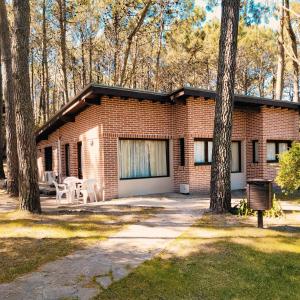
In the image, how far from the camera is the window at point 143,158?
489 inches

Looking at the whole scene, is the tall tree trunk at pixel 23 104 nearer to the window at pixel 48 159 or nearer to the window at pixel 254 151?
the window at pixel 254 151

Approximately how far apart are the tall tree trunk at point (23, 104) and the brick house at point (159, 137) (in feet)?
8.96

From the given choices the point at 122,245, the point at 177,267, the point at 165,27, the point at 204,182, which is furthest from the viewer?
the point at 165,27

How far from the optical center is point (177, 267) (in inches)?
195

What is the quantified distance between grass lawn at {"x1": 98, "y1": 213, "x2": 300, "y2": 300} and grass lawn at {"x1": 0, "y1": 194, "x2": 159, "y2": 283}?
1.59 m

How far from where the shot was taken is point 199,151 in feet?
43.7

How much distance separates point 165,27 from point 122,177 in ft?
44.9

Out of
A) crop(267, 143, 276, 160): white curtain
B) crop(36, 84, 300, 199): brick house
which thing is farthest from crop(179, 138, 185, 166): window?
crop(267, 143, 276, 160): white curtain

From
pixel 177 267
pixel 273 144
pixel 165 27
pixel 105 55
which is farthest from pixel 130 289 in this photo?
pixel 105 55

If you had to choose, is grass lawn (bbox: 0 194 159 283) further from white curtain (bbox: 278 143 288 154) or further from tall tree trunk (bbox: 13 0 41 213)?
white curtain (bbox: 278 143 288 154)

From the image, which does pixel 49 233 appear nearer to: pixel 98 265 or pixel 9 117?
pixel 98 265

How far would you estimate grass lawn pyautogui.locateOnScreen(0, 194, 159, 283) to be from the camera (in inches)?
207

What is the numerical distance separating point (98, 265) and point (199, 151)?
8938 mm

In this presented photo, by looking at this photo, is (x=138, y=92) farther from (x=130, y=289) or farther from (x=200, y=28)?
(x=200, y=28)
